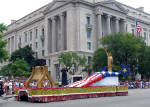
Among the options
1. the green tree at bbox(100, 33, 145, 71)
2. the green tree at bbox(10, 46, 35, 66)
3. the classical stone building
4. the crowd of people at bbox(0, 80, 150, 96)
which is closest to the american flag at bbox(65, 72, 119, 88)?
the crowd of people at bbox(0, 80, 150, 96)

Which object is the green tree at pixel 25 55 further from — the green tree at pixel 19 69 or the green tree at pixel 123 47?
the green tree at pixel 123 47

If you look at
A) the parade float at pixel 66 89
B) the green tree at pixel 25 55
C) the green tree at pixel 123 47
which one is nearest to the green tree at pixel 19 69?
the green tree at pixel 25 55

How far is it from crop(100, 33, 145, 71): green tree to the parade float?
19.8m

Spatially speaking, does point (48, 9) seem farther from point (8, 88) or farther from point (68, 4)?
point (8, 88)

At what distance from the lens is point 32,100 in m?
17.6

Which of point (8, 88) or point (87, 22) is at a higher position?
point (87, 22)

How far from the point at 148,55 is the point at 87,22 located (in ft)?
57.4

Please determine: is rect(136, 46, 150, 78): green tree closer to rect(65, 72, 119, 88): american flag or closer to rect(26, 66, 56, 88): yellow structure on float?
rect(65, 72, 119, 88): american flag

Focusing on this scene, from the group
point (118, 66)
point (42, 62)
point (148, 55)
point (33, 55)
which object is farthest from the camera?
point (33, 55)

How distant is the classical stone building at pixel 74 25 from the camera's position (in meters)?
55.5

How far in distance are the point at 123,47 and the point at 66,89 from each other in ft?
90.6

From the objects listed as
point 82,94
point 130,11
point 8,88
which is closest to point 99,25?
point 130,11

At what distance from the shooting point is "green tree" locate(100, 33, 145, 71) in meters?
43.9

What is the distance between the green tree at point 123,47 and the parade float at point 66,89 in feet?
65.1
